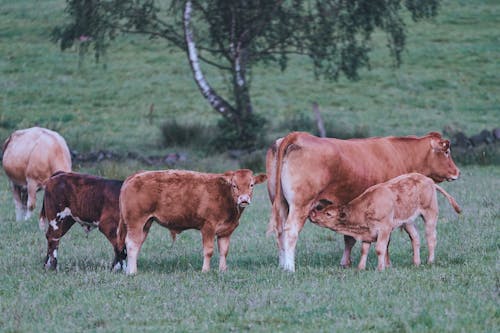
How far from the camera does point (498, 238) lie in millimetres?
11320

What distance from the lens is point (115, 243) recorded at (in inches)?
402

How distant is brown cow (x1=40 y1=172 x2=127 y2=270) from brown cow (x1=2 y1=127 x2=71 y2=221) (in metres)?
4.19

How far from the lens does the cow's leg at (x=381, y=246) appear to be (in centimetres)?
971

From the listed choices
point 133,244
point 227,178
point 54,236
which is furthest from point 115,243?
point 227,178

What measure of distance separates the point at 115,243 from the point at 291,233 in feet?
6.54

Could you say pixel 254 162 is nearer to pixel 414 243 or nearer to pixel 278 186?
pixel 278 186

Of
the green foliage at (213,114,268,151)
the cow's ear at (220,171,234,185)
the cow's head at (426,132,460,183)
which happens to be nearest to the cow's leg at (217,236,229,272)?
the cow's ear at (220,171,234,185)

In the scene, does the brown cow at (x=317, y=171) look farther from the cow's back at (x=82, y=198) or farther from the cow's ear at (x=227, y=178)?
the cow's back at (x=82, y=198)

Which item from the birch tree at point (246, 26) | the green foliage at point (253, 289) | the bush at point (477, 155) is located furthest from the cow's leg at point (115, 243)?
the birch tree at point (246, 26)

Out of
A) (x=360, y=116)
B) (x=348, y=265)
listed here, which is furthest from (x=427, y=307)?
(x=360, y=116)

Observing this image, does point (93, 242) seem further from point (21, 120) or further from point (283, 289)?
point (21, 120)

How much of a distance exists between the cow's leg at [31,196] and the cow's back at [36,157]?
8cm

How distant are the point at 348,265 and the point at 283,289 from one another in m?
2.01

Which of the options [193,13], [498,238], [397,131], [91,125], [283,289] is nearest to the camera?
[283,289]
